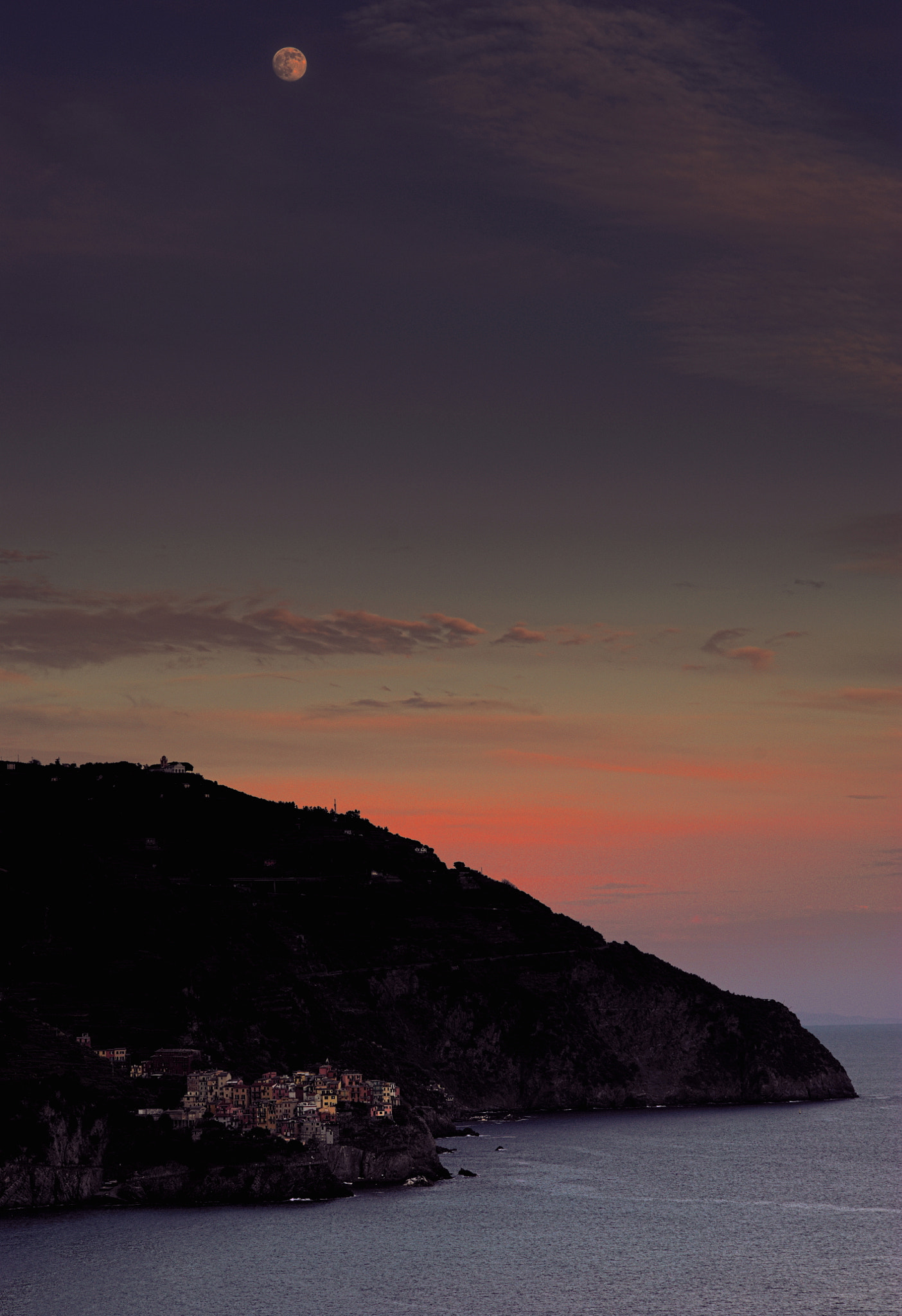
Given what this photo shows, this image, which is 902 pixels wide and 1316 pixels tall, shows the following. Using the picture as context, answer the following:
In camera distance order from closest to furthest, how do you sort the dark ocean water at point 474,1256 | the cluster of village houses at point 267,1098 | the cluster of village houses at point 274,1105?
1. the dark ocean water at point 474,1256
2. the cluster of village houses at point 274,1105
3. the cluster of village houses at point 267,1098

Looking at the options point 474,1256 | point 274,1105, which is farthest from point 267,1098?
Answer: point 474,1256

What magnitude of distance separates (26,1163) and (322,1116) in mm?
33235

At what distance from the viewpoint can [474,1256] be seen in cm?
14125

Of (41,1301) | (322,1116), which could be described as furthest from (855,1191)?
(41,1301)

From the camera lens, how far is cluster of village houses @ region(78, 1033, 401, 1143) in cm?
16900

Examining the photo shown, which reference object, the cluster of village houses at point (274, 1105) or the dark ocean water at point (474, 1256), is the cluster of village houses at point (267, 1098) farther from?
the dark ocean water at point (474, 1256)

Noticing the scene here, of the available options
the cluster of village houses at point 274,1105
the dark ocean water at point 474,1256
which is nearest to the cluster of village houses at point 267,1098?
the cluster of village houses at point 274,1105

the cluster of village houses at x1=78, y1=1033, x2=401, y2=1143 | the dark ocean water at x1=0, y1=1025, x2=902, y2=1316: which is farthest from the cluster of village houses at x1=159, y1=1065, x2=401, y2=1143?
the dark ocean water at x1=0, y1=1025, x2=902, y2=1316

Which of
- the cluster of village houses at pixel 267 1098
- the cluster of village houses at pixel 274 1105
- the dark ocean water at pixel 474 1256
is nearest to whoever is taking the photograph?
the dark ocean water at pixel 474 1256

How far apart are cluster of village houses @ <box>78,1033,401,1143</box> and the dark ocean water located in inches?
375

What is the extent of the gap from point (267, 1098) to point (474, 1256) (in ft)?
126

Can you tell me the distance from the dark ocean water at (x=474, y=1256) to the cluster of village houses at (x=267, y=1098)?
31.3ft

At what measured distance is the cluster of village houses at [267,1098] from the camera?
554 ft

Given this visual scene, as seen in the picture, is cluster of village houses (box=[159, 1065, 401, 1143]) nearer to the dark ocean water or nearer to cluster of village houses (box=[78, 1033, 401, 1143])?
cluster of village houses (box=[78, 1033, 401, 1143])
